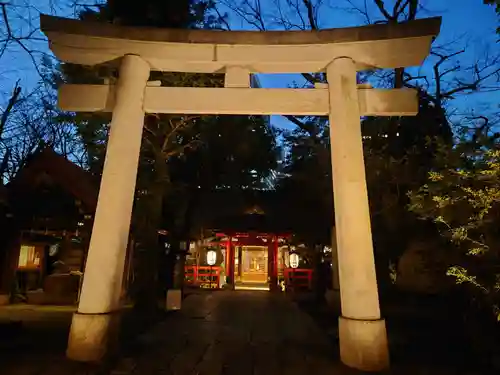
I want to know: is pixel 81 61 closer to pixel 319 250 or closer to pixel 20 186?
pixel 20 186

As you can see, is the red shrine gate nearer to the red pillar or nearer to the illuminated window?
the red pillar

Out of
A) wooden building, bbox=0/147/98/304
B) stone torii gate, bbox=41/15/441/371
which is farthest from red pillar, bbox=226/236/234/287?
stone torii gate, bbox=41/15/441/371

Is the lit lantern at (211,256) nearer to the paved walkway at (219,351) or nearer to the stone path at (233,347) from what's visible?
the stone path at (233,347)

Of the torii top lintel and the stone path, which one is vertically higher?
the torii top lintel

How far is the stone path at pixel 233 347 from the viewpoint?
17.4 feet

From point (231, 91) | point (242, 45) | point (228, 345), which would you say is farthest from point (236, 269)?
point (242, 45)

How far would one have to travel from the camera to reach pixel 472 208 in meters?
5.81

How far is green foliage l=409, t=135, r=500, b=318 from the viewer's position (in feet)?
17.6

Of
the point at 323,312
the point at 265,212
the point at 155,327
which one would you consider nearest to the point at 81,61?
→ the point at 155,327

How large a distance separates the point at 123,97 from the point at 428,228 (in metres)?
8.43

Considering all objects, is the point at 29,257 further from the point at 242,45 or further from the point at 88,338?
the point at 242,45

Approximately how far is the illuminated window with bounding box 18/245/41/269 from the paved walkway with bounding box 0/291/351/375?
307 inches

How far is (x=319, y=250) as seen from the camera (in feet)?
51.1

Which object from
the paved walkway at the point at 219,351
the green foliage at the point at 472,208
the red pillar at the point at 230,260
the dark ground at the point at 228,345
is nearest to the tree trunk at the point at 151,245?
the dark ground at the point at 228,345
